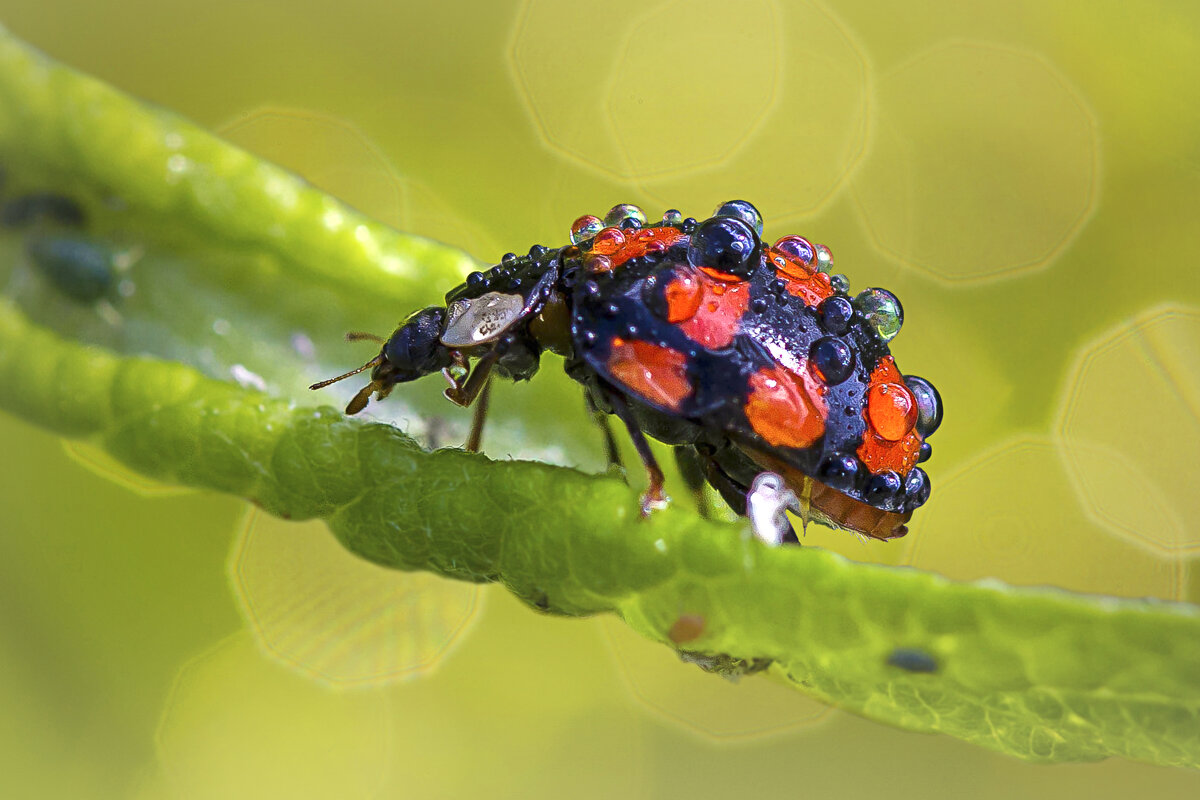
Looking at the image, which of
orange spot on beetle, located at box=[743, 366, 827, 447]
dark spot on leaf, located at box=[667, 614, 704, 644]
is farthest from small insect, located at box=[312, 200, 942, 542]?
dark spot on leaf, located at box=[667, 614, 704, 644]

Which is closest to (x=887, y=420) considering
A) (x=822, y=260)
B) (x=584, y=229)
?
(x=822, y=260)

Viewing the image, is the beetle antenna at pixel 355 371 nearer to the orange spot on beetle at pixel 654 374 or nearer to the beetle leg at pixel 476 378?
the beetle leg at pixel 476 378

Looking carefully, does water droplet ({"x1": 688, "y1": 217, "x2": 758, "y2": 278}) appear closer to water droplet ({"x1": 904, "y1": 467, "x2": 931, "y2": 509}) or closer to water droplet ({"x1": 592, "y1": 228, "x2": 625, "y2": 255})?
water droplet ({"x1": 592, "y1": 228, "x2": 625, "y2": 255})

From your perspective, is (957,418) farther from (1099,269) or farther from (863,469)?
(863,469)

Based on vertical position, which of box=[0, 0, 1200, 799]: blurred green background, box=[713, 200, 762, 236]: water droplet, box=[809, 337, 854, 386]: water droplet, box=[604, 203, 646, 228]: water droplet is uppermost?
box=[713, 200, 762, 236]: water droplet

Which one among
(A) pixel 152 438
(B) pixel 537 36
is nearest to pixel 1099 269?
(B) pixel 537 36

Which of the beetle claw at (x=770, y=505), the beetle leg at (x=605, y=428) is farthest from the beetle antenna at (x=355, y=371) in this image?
the beetle claw at (x=770, y=505)
